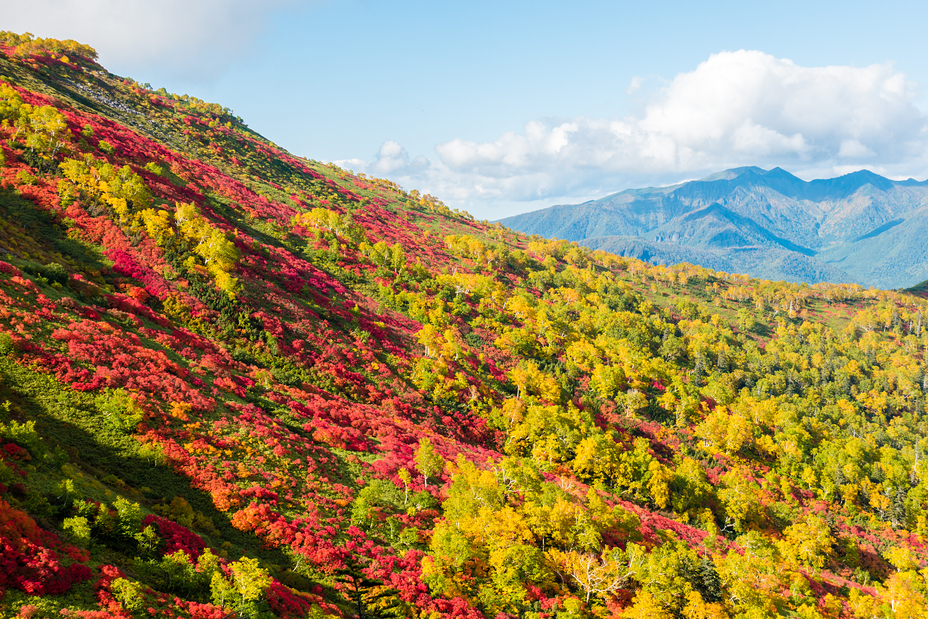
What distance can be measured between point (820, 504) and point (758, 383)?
5869 centimetres

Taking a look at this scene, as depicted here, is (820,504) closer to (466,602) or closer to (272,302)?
(466,602)

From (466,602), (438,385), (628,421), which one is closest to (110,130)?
(438,385)

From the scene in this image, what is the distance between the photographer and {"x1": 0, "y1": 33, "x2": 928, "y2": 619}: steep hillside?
3028cm

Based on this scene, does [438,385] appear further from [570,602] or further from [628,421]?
[628,421]

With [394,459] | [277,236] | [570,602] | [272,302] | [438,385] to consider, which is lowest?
[570,602]

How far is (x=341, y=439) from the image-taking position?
53531 millimetres

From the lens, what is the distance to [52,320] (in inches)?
1737

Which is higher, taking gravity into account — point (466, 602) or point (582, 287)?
point (582, 287)

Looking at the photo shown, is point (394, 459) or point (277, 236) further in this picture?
point (277, 236)

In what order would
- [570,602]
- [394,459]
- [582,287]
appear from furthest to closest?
1. [582,287]
2. [394,459]
3. [570,602]

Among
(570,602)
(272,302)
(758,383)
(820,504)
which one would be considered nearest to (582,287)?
(758,383)

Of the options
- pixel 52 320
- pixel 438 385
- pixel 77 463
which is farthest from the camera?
pixel 438 385

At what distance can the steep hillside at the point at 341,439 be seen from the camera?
30.3m

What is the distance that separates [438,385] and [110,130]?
10263 centimetres
